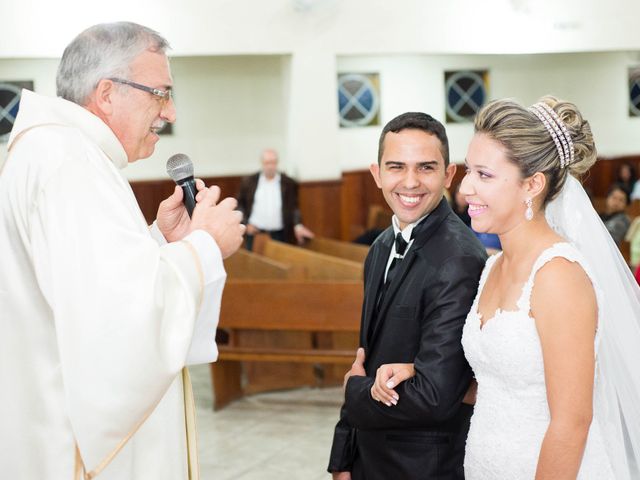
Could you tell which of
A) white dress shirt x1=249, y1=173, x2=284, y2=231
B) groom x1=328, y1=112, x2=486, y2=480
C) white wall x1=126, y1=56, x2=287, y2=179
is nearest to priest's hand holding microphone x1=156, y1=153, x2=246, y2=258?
groom x1=328, y1=112, x2=486, y2=480

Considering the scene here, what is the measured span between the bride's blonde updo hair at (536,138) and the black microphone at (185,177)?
0.80 meters

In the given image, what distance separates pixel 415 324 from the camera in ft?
7.72

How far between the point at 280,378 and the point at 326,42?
4.99 metres

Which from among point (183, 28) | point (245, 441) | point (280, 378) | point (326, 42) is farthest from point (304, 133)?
point (245, 441)

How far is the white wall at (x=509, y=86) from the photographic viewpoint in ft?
43.2

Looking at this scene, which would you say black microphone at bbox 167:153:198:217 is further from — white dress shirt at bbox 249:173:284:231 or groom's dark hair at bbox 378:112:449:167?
white dress shirt at bbox 249:173:284:231

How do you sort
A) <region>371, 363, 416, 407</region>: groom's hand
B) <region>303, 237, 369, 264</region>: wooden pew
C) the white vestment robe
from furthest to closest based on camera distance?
<region>303, 237, 369, 264</region>: wooden pew < <region>371, 363, 416, 407</region>: groom's hand < the white vestment robe

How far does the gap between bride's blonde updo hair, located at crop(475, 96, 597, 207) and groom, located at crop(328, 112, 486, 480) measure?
34 centimetres

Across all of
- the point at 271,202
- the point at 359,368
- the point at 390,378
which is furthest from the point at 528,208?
the point at 271,202

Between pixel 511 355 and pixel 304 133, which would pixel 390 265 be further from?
pixel 304 133

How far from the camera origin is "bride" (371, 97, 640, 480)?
1974 mm

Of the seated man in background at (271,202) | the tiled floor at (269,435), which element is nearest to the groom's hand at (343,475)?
the tiled floor at (269,435)

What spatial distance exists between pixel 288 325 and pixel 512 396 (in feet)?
12.5

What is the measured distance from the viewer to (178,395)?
2.20 meters
